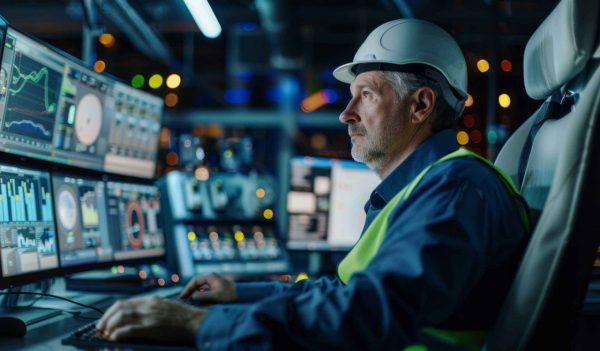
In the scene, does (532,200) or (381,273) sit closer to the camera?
(381,273)

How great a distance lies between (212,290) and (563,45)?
97cm

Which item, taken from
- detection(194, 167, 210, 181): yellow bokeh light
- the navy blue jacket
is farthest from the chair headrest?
detection(194, 167, 210, 181): yellow bokeh light

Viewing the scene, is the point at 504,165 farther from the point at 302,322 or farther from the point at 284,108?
the point at 284,108

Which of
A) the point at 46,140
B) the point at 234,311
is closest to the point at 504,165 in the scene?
the point at 234,311

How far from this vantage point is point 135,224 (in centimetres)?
249

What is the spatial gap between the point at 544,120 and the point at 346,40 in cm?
656

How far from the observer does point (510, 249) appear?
1.34 m

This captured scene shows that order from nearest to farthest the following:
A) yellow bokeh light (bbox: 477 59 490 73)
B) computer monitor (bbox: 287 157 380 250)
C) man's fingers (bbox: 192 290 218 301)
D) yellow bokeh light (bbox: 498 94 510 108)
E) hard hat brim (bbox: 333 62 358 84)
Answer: man's fingers (bbox: 192 290 218 301), hard hat brim (bbox: 333 62 358 84), computer monitor (bbox: 287 157 380 250), yellow bokeh light (bbox: 498 94 510 108), yellow bokeh light (bbox: 477 59 490 73)

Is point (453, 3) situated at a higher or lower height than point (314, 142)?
higher

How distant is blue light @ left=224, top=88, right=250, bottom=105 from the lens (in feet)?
27.8

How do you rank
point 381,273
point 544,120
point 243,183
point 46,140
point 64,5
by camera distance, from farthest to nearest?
1. point 64,5
2. point 243,183
3. point 46,140
4. point 544,120
5. point 381,273

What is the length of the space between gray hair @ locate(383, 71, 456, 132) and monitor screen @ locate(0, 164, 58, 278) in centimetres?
97

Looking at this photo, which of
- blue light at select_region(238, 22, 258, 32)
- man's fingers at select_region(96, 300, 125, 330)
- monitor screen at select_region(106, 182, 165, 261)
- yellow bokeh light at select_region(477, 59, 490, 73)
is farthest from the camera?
yellow bokeh light at select_region(477, 59, 490, 73)

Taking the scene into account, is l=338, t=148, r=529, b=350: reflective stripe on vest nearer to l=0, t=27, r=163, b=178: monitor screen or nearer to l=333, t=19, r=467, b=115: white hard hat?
l=333, t=19, r=467, b=115: white hard hat
